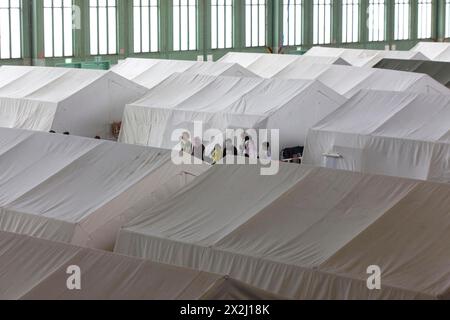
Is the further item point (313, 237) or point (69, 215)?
point (69, 215)

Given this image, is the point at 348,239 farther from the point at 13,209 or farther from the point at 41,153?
the point at 41,153

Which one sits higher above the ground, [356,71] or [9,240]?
[356,71]

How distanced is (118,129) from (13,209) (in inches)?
451

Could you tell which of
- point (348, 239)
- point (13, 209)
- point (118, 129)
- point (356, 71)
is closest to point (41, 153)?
point (13, 209)

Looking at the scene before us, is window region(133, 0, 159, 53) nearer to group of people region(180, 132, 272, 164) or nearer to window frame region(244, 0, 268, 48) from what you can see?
window frame region(244, 0, 268, 48)

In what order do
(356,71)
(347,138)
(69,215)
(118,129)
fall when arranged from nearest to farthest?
1. (69,215)
2. (347,138)
3. (118,129)
4. (356,71)

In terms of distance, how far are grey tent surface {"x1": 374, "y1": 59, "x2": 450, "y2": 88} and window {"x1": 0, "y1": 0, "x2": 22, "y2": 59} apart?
48.0 ft

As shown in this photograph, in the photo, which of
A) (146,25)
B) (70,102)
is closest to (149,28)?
(146,25)

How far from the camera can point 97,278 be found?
10086 mm

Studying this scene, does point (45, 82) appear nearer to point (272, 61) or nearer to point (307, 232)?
point (272, 61)

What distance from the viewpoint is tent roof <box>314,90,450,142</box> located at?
2067 cm

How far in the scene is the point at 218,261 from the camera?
13.0 m

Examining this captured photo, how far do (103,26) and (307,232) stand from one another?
95.1 feet

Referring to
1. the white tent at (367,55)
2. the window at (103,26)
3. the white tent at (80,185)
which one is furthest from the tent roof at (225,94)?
the window at (103,26)
